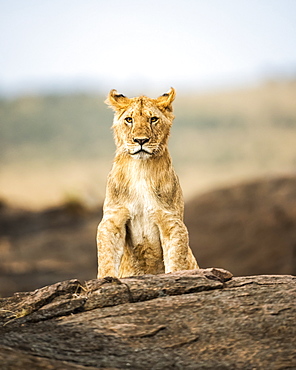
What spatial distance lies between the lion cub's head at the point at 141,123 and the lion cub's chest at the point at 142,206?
1.12 feet

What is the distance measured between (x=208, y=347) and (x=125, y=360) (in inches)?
30.8

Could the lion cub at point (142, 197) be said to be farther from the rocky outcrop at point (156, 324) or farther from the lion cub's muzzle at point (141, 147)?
the rocky outcrop at point (156, 324)

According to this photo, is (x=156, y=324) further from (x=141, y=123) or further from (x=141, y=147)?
(x=141, y=123)

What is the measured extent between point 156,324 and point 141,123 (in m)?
2.23

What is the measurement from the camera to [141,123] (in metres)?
7.65

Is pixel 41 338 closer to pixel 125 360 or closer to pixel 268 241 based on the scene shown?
pixel 125 360

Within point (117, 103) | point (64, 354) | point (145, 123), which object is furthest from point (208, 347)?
point (117, 103)

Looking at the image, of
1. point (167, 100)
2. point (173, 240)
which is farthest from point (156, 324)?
point (167, 100)

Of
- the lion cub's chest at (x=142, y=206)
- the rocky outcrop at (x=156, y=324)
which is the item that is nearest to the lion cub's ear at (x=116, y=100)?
the lion cub's chest at (x=142, y=206)

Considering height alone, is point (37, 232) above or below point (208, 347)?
above

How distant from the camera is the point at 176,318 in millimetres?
6797

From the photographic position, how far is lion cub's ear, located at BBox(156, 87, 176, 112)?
318 inches

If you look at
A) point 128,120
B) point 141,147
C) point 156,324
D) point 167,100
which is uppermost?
point 167,100

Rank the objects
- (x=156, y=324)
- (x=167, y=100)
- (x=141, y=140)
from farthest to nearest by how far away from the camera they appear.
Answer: (x=167, y=100), (x=141, y=140), (x=156, y=324)
